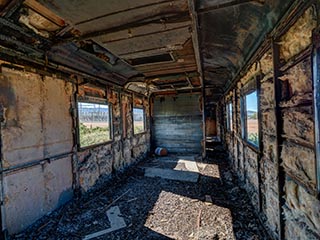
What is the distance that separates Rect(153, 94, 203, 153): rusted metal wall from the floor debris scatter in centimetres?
283

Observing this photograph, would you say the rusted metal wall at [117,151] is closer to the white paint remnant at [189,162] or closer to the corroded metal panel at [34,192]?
the corroded metal panel at [34,192]

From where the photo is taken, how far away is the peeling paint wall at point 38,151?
2195 millimetres

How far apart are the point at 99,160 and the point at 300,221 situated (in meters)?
3.40

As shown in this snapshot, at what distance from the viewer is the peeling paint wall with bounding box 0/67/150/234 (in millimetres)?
2195

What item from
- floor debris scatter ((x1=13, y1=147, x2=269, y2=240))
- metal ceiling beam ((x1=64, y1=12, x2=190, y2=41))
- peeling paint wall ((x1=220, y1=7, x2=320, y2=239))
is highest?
metal ceiling beam ((x1=64, y1=12, x2=190, y2=41))

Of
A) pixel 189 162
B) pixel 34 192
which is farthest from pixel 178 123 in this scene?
pixel 34 192

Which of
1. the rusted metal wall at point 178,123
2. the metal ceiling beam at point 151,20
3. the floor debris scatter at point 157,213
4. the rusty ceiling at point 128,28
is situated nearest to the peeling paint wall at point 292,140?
the rusty ceiling at point 128,28

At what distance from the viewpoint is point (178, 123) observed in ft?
23.6

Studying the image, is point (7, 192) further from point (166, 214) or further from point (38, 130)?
point (166, 214)

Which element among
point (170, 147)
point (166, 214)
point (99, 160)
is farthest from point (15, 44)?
point (170, 147)

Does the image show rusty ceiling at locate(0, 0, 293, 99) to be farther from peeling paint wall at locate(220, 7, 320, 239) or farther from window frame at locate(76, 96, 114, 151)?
window frame at locate(76, 96, 114, 151)

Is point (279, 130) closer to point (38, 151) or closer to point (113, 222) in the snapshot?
point (113, 222)

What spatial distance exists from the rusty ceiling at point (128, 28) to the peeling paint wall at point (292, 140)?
0.29m

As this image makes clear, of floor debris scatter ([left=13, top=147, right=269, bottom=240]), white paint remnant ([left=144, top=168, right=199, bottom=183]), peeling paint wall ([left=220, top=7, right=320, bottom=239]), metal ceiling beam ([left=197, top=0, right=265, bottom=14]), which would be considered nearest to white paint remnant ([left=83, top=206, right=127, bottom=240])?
floor debris scatter ([left=13, top=147, right=269, bottom=240])
